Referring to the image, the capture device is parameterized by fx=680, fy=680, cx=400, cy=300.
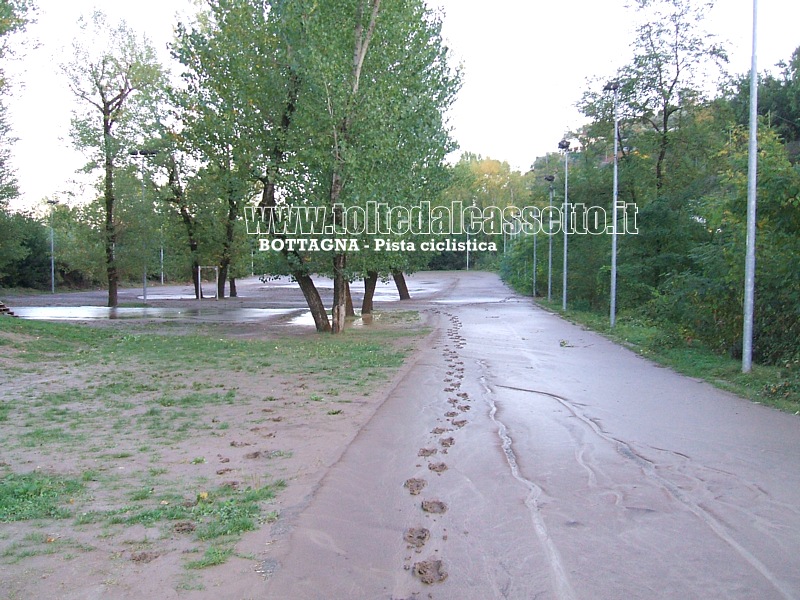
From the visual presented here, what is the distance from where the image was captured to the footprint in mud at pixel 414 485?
5.91 metres

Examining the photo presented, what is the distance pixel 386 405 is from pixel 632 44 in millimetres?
26754

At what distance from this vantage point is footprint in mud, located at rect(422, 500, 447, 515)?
540cm

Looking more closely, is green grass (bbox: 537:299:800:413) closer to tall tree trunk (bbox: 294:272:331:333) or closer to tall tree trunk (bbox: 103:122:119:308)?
tall tree trunk (bbox: 294:272:331:333)

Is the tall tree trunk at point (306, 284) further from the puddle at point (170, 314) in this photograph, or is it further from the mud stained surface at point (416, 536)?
the mud stained surface at point (416, 536)

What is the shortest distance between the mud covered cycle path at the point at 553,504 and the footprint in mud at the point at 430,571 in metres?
0.01

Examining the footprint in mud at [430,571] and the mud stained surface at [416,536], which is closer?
the footprint in mud at [430,571]

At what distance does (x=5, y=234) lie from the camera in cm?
3741

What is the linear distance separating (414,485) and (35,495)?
309 centimetres

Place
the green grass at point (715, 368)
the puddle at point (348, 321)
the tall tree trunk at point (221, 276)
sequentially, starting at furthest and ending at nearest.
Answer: the tall tree trunk at point (221, 276), the puddle at point (348, 321), the green grass at point (715, 368)

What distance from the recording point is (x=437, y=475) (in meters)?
6.42

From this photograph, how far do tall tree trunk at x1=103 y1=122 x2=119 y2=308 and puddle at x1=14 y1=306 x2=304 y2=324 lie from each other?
8.46 feet

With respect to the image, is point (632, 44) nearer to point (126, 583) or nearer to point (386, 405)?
point (386, 405)

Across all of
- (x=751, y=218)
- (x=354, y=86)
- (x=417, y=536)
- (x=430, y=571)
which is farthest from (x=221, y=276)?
(x=430, y=571)

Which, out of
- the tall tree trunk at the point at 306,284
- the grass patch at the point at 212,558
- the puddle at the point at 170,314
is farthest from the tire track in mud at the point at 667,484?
the puddle at the point at 170,314
